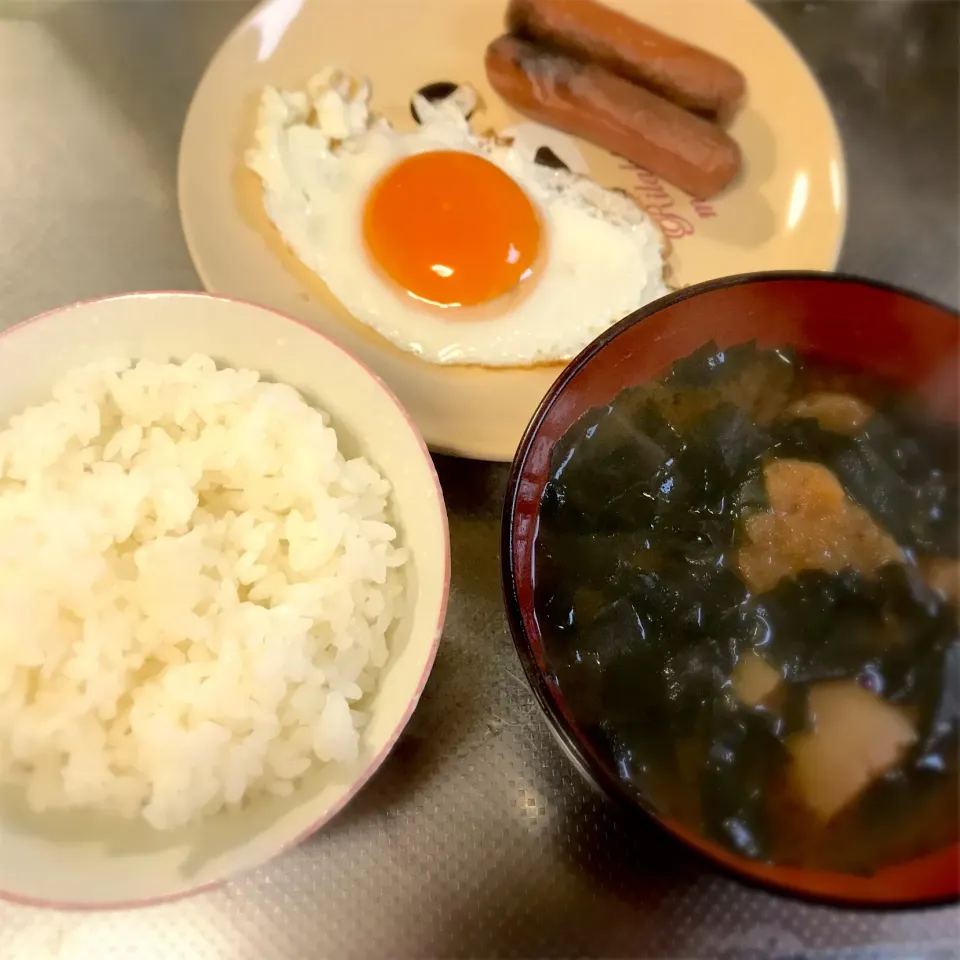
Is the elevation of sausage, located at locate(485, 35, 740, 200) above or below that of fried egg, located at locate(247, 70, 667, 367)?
above

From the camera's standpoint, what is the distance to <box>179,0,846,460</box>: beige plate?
1347 mm

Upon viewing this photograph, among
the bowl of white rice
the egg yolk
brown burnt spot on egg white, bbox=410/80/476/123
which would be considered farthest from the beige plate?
the bowl of white rice

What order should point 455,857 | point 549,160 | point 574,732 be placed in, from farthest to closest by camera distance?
point 549,160, point 455,857, point 574,732

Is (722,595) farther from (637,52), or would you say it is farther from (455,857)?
(637,52)

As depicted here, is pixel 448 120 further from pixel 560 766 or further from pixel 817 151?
pixel 560 766

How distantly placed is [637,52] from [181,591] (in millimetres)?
1285

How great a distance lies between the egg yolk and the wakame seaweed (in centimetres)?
53

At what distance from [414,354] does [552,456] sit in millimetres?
477

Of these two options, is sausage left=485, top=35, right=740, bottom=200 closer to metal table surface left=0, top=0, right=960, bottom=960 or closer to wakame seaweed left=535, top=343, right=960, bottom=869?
metal table surface left=0, top=0, right=960, bottom=960

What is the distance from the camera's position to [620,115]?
1505mm

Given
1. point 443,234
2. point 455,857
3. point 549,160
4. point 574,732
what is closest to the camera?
point 574,732

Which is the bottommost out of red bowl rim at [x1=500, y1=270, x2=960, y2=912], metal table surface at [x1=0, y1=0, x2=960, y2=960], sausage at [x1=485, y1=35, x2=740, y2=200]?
metal table surface at [x1=0, y1=0, x2=960, y2=960]

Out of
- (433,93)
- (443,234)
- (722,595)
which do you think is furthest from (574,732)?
(433,93)

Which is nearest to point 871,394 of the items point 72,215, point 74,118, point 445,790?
point 445,790
